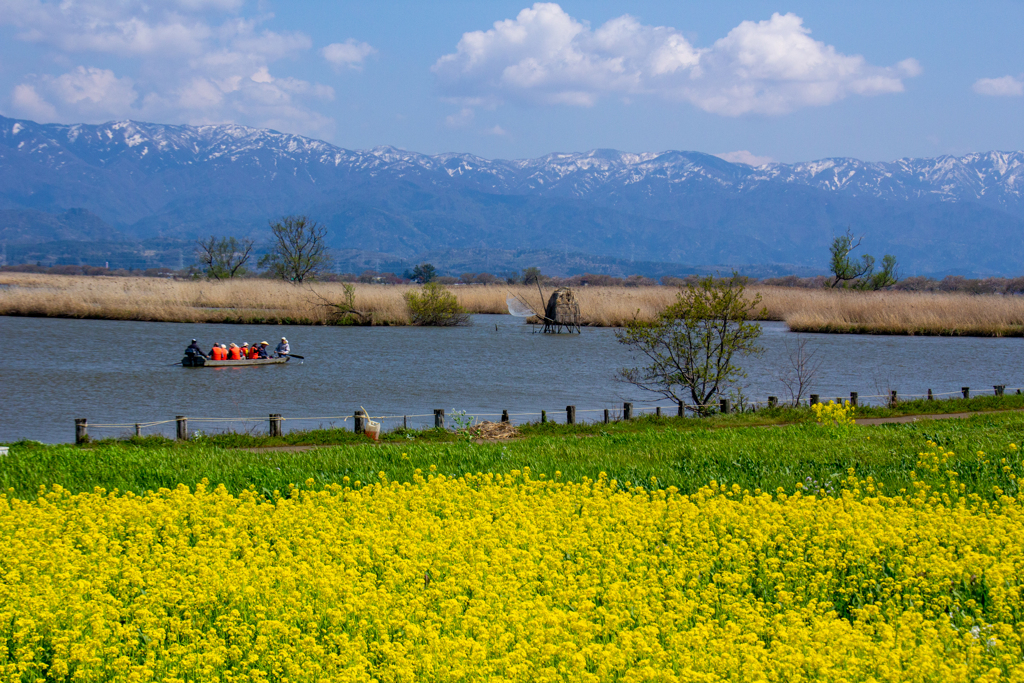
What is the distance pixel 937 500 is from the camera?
11.2m

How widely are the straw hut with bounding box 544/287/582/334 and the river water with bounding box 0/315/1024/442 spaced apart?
3.19m

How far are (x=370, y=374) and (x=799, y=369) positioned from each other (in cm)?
1696

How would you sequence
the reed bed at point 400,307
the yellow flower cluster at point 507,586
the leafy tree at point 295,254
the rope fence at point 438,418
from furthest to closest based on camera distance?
the leafy tree at point 295,254, the reed bed at point 400,307, the rope fence at point 438,418, the yellow flower cluster at point 507,586

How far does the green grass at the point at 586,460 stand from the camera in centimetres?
1249

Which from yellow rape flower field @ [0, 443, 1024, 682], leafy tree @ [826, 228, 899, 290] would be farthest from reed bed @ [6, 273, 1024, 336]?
yellow rape flower field @ [0, 443, 1024, 682]

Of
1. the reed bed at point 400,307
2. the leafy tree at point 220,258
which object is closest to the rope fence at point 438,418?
the reed bed at point 400,307

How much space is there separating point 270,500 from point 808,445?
926 centimetres

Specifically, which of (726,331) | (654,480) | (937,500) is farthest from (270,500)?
(726,331)

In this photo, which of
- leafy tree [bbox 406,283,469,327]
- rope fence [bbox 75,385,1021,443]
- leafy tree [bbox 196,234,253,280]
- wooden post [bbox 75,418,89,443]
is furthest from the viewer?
leafy tree [bbox 196,234,253,280]

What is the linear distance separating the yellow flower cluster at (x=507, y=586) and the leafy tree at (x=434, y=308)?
53.0m

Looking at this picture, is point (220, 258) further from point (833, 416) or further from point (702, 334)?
point (833, 416)

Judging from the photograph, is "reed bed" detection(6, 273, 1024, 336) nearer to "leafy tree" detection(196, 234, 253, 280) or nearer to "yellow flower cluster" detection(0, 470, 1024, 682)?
"leafy tree" detection(196, 234, 253, 280)

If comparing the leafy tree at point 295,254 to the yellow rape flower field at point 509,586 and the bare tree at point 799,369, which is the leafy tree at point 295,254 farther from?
the yellow rape flower field at point 509,586

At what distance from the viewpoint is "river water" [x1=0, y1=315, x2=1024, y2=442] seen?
26453 millimetres
